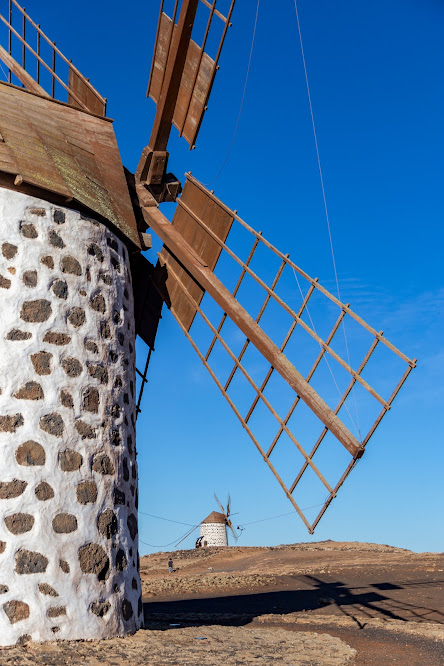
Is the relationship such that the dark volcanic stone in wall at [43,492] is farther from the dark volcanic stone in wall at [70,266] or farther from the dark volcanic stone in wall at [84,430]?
the dark volcanic stone in wall at [70,266]

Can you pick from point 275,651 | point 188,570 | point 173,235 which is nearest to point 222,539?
point 188,570

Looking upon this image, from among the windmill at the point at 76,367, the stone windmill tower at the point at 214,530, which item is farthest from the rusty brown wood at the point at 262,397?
the stone windmill tower at the point at 214,530

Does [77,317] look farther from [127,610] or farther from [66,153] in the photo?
[127,610]

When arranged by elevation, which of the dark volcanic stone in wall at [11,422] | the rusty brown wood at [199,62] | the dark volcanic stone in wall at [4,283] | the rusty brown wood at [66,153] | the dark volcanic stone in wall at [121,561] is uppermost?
the rusty brown wood at [199,62]

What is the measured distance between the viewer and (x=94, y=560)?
6301 millimetres

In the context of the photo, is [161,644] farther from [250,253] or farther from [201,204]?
[201,204]

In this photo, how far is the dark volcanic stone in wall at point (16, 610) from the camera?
18.6 ft

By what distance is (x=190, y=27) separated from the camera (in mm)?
9648

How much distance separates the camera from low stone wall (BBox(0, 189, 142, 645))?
590 cm

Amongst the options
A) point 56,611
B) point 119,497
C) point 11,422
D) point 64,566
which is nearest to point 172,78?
point 11,422

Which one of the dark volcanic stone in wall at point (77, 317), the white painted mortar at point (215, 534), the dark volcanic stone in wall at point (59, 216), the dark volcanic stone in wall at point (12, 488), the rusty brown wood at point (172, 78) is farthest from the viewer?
the white painted mortar at point (215, 534)

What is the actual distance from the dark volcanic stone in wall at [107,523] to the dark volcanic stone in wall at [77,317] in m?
1.73

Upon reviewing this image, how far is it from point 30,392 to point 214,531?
28.1 m

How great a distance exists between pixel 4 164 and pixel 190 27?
4.20 meters
